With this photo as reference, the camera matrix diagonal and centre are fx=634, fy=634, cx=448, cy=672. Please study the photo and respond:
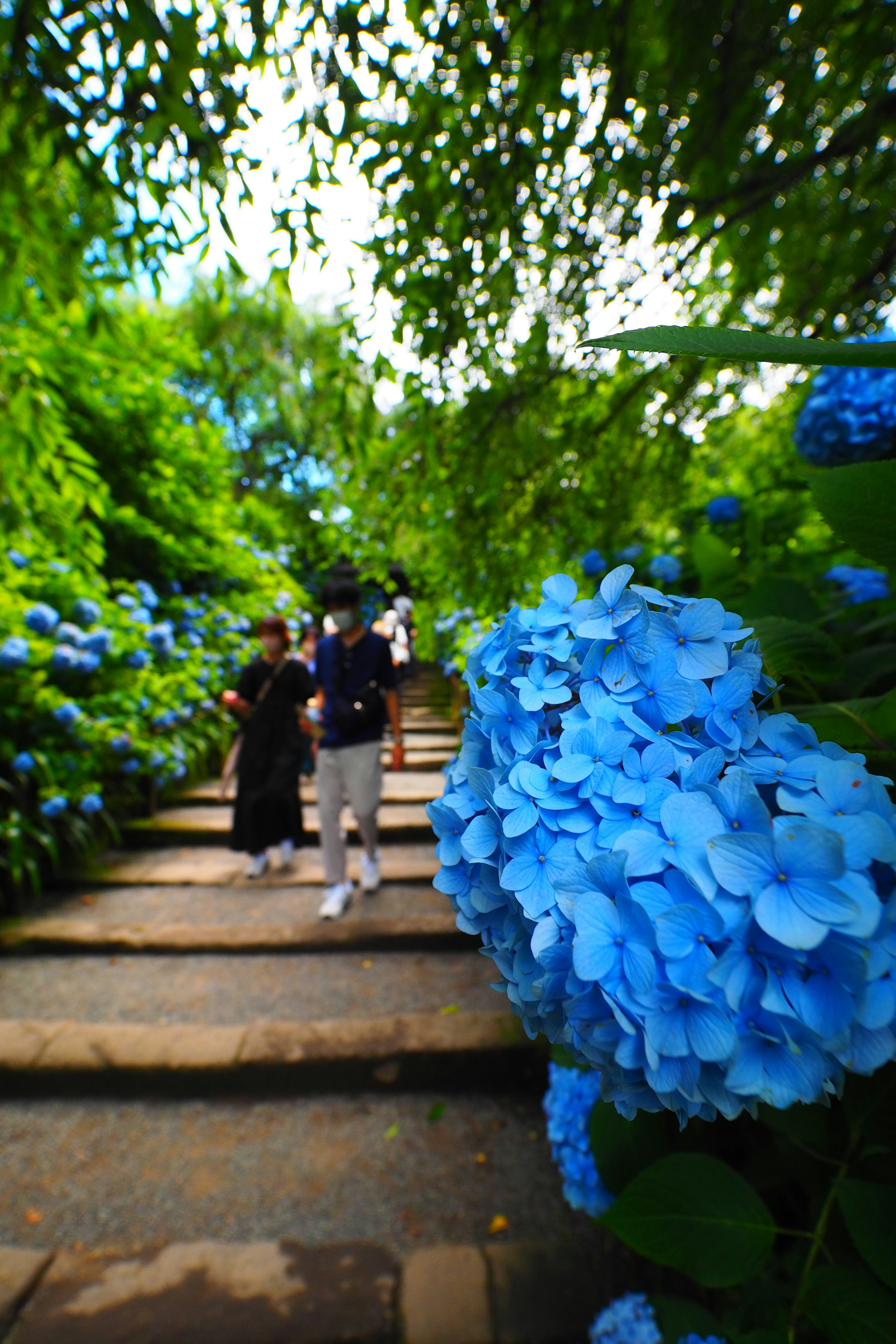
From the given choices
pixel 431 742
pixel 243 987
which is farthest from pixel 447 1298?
pixel 431 742

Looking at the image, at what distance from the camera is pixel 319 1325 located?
1.48 meters

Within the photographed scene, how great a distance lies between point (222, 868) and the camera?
13.5 ft

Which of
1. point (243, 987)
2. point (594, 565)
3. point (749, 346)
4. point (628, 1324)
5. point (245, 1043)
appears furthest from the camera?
point (243, 987)

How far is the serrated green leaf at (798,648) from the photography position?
65cm

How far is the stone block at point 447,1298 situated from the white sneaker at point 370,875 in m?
2.08

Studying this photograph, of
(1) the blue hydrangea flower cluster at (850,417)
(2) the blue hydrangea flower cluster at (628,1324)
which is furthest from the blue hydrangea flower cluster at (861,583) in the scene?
(2) the blue hydrangea flower cluster at (628,1324)

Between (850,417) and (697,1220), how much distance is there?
1339mm

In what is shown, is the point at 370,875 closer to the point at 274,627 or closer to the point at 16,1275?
the point at 274,627

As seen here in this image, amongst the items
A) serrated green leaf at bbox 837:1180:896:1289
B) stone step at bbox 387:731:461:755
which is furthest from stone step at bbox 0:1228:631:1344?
stone step at bbox 387:731:461:755

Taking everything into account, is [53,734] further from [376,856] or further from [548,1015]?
[548,1015]

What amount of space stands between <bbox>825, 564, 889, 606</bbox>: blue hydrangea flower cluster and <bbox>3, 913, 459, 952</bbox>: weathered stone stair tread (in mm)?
Result: 2450

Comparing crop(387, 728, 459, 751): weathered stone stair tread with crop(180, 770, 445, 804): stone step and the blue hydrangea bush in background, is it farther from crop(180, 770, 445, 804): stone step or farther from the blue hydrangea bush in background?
the blue hydrangea bush in background

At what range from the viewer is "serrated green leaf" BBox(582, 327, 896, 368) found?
1.06 feet

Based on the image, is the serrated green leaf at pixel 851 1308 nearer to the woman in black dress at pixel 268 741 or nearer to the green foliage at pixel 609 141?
the green foliage at pixel 609 141
